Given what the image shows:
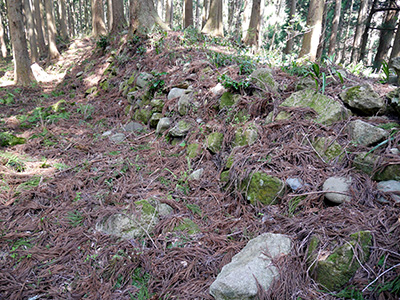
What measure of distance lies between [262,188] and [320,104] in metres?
1.53

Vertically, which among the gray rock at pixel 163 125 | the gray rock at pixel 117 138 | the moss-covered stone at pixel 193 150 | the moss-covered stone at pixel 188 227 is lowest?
the moss-covered stone at pixel 188 227

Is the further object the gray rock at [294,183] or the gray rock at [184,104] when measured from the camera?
the gray rock at [184,104]

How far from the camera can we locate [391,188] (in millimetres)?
2381

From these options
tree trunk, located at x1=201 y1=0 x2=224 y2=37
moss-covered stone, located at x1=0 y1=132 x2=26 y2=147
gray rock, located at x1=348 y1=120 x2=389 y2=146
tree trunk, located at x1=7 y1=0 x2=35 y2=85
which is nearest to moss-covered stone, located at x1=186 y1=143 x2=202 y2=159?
gray rock, located at x1=348 y1=120 x2=389 y2=146

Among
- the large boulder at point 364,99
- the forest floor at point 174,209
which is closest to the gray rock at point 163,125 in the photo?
the forest floor at point 174,209

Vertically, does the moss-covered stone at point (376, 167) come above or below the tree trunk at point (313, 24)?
below

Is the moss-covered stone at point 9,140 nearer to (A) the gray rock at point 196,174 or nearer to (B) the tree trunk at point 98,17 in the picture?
(A) the gray rock at point 196,174

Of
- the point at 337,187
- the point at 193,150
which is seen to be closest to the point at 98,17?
the point at 193,150

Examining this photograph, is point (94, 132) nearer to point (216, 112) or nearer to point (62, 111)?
point (62, 111)

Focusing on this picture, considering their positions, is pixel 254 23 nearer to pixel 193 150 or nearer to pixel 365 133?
pixel 193 150

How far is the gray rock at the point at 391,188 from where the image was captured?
2.31 metres

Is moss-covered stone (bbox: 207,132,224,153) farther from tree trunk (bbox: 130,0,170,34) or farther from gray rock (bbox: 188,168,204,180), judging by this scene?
tree trunk (bbox: 130,0,170,34)

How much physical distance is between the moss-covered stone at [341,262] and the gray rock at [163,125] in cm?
351

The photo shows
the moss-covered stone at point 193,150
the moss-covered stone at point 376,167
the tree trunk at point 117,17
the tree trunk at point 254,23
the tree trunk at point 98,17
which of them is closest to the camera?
the moss-covered stone at point 376,167
